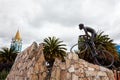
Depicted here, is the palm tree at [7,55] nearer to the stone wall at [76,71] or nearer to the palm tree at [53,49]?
the palm tree at [53,49]

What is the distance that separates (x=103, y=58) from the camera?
14.7 metres

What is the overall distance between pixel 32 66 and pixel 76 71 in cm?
235

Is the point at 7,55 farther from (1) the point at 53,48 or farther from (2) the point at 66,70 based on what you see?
(2) the point at 66,70

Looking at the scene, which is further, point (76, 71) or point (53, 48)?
point (53, 48)

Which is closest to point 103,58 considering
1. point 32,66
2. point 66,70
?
point 66,70

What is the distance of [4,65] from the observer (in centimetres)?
3753

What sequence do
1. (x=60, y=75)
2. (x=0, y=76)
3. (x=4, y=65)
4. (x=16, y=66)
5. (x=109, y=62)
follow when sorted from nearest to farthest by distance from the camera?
(x=60, y=75) < (x=109, y=62) < (x=16, y=66) < (x=0, y=76) < (x=4, y=65)

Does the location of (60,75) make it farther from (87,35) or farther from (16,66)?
→ (16,66)

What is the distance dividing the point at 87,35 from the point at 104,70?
212cm

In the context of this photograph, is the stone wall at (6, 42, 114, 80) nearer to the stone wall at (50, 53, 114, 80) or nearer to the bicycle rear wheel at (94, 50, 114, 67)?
the stone wall at (50, 53, 114, 80)

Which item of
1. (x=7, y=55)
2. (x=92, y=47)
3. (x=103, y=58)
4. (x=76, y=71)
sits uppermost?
(x=7, y=55)

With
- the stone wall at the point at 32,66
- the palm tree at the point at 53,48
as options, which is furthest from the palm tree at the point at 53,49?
the stone wall at the point at 32,66

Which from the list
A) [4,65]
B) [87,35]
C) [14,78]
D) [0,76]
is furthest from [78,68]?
[4,65]

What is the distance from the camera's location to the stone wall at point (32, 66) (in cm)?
1420
